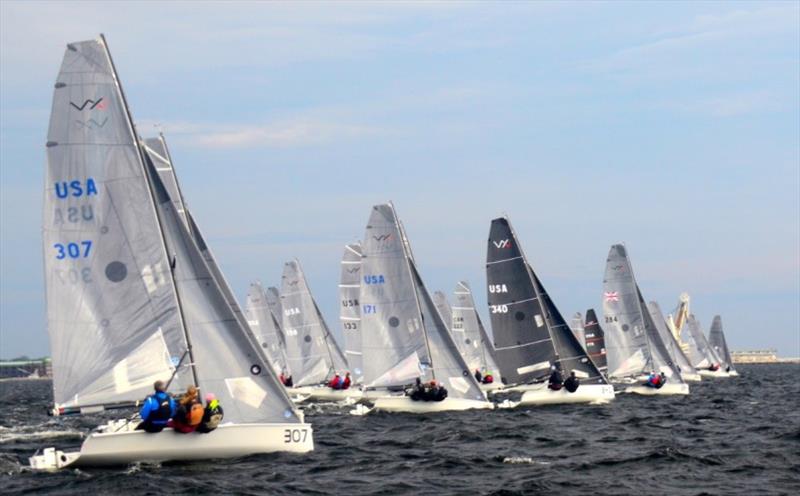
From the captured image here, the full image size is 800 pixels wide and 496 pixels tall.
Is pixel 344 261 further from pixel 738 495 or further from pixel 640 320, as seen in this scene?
pixel 738 495

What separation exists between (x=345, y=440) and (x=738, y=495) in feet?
38.6

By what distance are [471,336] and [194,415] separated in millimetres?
43530

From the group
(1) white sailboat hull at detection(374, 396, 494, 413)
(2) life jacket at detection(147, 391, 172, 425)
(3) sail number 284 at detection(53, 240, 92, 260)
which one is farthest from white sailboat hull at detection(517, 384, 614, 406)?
(3) sail number 284 at detection(53, 240, 92, 260)

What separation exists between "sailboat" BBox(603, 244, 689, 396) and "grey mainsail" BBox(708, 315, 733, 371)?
1787 inches

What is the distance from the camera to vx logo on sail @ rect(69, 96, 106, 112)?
836 inches

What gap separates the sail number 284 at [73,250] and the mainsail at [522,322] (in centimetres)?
2296

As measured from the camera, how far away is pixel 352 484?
64.0ft

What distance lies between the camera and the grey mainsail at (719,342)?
97375 mm

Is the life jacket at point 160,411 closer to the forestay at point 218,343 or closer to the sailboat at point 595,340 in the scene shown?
the forestay at point 218,343

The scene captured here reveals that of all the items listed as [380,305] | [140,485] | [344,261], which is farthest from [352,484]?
[344,261]

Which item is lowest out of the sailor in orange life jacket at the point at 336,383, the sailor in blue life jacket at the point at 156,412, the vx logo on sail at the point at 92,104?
the sailor in blue life jacket at the point at 156,412

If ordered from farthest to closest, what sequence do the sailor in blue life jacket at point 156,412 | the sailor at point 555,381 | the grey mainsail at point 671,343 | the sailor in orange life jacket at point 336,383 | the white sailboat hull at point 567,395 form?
the grey mainsail at point 671,343 → the sailor in orange life jacket at point 336,383 → the sailor at point 555,381 → the white sailboat hull at point 567,395 → the sailor in blue life jacket at point 156,412

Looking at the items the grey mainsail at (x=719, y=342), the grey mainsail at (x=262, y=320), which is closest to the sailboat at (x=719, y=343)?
the grey mainsail at (x=719, y=342)

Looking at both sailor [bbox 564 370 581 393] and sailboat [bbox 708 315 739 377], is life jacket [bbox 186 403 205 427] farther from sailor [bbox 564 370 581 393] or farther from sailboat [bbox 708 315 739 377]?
sailboat [bbox 708 315 739 377]
